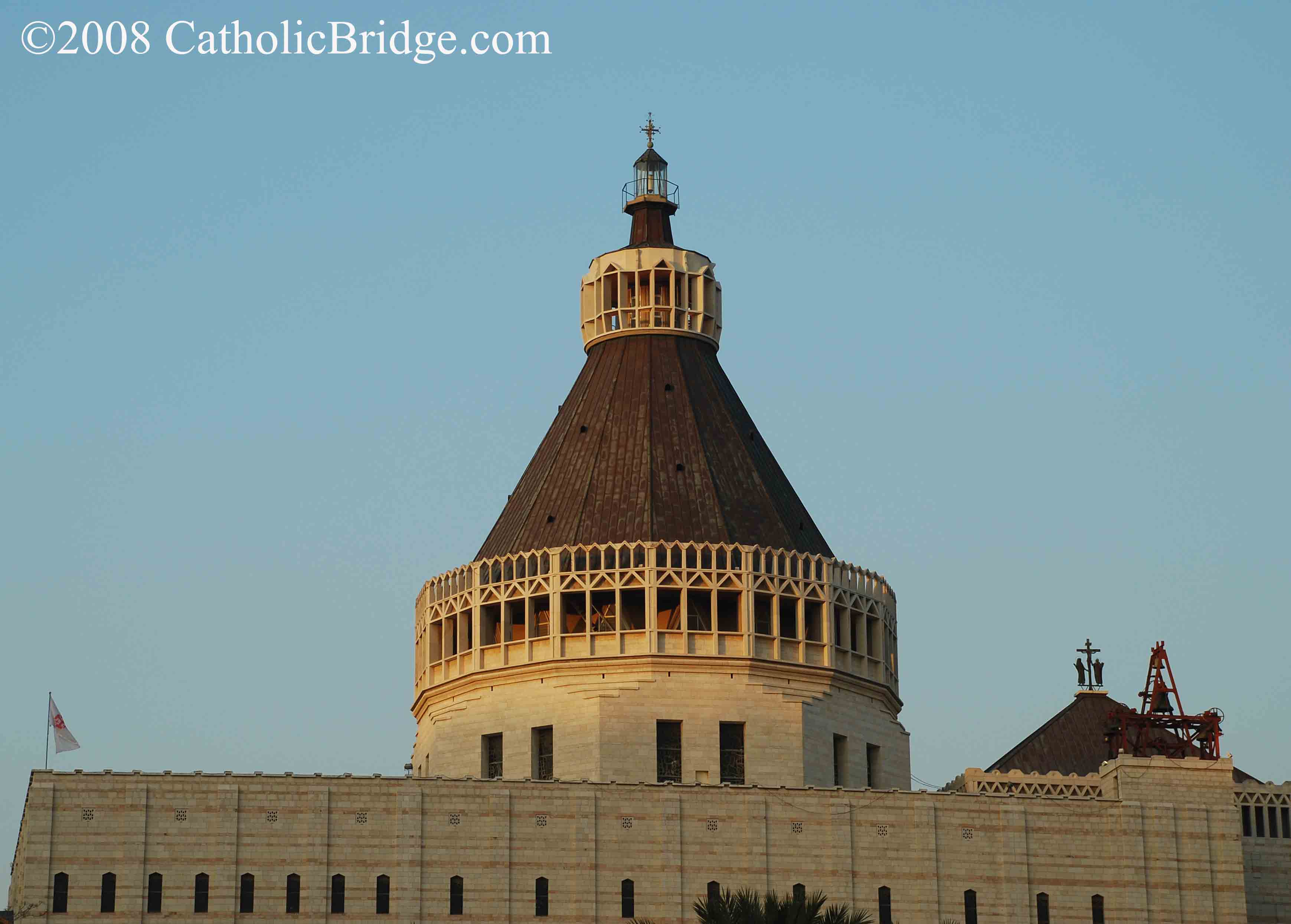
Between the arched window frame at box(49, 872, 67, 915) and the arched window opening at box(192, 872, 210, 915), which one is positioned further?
the arched window opening at box(192, 872, 210, 915)

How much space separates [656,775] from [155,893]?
17.1 metres

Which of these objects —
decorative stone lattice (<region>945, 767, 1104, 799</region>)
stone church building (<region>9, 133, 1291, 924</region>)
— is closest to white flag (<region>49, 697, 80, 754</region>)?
stone church building (<region>9, 133, 1291, 924</region>)

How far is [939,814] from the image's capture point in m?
84.9

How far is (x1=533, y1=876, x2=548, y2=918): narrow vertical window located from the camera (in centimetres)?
8156

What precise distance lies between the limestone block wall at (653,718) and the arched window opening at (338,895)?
9730mm

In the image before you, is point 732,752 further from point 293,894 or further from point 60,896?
point 60,896

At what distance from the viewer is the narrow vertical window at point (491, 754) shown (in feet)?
298

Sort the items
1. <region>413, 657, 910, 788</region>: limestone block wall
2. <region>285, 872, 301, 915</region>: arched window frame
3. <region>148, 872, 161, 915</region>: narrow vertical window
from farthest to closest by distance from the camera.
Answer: <region>413, 657, 910, 788</region>: limestone block wall
<region>285, 872, 301, 915</region>: arched window frame
<region>148, 872, 161, 915</region>: narrow vertical window

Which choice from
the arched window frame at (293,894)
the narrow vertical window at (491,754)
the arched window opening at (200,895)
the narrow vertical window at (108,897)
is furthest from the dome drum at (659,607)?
the narrow vertical window at (108,897)

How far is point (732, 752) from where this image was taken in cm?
8962

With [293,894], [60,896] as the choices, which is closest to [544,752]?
[293,894]

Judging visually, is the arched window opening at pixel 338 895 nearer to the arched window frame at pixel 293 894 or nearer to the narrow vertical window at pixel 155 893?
the arched window frame at pixel 293 894

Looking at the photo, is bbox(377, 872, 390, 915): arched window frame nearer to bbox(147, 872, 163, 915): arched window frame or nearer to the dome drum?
bbox(147, 872, 163, 915): arched window frame

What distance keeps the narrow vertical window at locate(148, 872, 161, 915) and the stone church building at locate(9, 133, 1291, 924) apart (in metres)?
0.07
